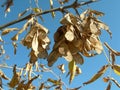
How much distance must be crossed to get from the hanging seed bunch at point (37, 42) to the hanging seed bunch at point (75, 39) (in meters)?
0.05

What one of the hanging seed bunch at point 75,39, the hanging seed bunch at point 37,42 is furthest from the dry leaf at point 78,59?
the hanging seed bunch at point 37,42

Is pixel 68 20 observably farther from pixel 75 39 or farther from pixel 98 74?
pixel 98 74

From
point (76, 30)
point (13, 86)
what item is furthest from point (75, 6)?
point (13, 86)

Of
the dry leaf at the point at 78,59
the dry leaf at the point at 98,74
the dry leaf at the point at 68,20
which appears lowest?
the dry leaf at the point at 98,74

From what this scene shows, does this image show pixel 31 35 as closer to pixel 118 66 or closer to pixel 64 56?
pixel 64 56

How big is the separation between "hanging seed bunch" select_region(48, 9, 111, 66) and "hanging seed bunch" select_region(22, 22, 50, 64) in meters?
0.05

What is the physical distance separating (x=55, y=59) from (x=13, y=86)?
646 millimetres

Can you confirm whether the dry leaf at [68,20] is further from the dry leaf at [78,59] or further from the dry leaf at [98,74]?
the dry leaf at [98,74]

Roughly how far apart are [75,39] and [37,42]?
0.15 meters

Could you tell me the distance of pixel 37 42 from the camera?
144 cm

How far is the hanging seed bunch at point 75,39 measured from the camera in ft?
4.53

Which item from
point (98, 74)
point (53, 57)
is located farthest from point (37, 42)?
point (98, 74)

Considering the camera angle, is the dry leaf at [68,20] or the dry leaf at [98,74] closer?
the dry leaf at [68,20]

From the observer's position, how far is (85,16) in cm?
154
